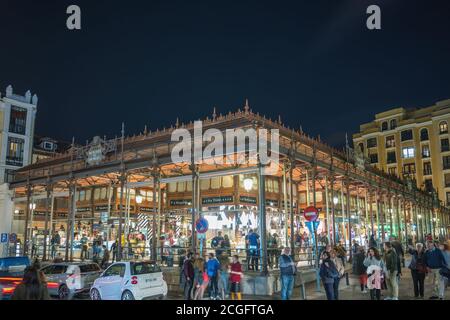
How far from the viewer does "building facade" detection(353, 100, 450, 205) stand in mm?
68750

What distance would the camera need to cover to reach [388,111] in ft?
257

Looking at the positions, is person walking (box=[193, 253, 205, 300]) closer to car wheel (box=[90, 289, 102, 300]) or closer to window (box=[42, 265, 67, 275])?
car wheel (box=[90, 289, 102, 300])

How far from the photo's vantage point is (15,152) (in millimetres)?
44094

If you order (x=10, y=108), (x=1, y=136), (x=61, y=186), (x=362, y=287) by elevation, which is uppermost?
(x=10, y=108)

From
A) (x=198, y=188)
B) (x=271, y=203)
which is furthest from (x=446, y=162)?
(x=198, y=188)

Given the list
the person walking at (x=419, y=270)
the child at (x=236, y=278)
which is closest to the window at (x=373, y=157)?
the person walking at (x=419, y=270)

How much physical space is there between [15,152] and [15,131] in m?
2.39

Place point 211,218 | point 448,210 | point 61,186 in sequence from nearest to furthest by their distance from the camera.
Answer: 1. point 211,218
2. point 61,186
3. point 448,210

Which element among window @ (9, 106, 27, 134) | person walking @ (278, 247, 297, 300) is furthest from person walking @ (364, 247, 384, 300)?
window @ (9, 106, 27, 134)

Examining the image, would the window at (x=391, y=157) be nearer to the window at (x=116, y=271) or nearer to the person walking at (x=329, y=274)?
the person walking at (x=329, y=274)
